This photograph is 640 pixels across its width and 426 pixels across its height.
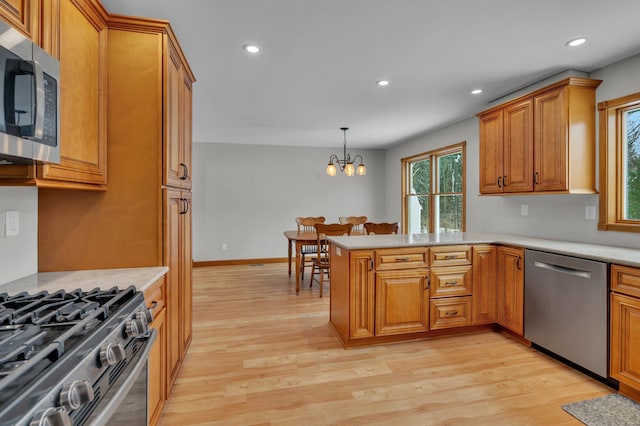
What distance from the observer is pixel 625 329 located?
1.97m

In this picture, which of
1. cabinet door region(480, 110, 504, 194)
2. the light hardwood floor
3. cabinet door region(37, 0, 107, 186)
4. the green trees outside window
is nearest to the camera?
cabinet door region(37, 0, 107, 186)

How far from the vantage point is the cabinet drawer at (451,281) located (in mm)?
2818

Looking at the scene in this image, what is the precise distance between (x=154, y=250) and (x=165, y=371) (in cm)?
71

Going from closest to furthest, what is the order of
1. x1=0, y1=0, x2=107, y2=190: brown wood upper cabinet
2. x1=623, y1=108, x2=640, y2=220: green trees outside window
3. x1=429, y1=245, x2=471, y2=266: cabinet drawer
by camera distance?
1. x1=0, y1=0, x2=107, y2=190: brown wood upper cabinet
2. x1=623, y1=108, x2=640, y2=220: green trees outside window
3. x1=429, y1=245, x2=471, y2=266: cabinet drawer

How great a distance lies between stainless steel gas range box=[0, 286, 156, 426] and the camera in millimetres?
687

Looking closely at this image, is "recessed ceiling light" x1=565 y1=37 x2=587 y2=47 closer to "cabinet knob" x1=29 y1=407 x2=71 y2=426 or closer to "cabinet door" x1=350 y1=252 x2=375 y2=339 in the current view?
"cabinet door" x1=350 y1=252 x2=375 y2=339

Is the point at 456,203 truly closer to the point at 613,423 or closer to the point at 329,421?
the point at 613,423

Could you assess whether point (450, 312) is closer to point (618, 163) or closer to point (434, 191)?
point (618, 163)

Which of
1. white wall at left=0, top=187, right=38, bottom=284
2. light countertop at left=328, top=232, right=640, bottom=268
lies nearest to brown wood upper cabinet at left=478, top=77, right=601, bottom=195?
light countertop at left=328, top=232, right=640, bottom=268

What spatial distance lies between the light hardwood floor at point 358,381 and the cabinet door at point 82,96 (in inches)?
57.6

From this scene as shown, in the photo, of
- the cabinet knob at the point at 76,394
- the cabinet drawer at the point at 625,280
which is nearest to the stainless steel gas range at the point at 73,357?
the cabinet knob at the point at 76,394

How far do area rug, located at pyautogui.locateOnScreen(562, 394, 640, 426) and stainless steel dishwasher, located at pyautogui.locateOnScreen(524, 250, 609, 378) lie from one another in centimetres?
19

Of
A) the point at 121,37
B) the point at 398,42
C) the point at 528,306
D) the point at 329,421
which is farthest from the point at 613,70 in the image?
the point at 121,37

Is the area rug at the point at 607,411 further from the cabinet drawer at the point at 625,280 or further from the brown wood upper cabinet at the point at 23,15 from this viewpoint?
the brown wood upper cabinet at the point at 23,15
